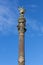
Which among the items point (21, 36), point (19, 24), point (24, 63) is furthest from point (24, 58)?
point (19, 24)

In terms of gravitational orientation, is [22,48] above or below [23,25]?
below

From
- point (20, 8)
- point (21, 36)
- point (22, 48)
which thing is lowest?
point (22, 48)

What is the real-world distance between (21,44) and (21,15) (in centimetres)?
513

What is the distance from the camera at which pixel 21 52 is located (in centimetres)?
3062

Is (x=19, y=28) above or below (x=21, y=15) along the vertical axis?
below

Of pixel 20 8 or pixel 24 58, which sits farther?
pixel 20 8

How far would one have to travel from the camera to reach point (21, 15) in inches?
1315

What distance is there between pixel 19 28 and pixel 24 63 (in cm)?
564

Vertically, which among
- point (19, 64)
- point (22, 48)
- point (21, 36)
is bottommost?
point (19, 64)

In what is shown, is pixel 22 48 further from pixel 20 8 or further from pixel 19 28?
pixel 20 8

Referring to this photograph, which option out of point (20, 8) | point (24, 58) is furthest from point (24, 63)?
point (20, 8)

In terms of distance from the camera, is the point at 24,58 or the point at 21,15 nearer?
the point at 24,58

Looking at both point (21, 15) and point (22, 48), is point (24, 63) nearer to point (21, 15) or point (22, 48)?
point (22, 48)

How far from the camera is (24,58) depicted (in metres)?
30.7
